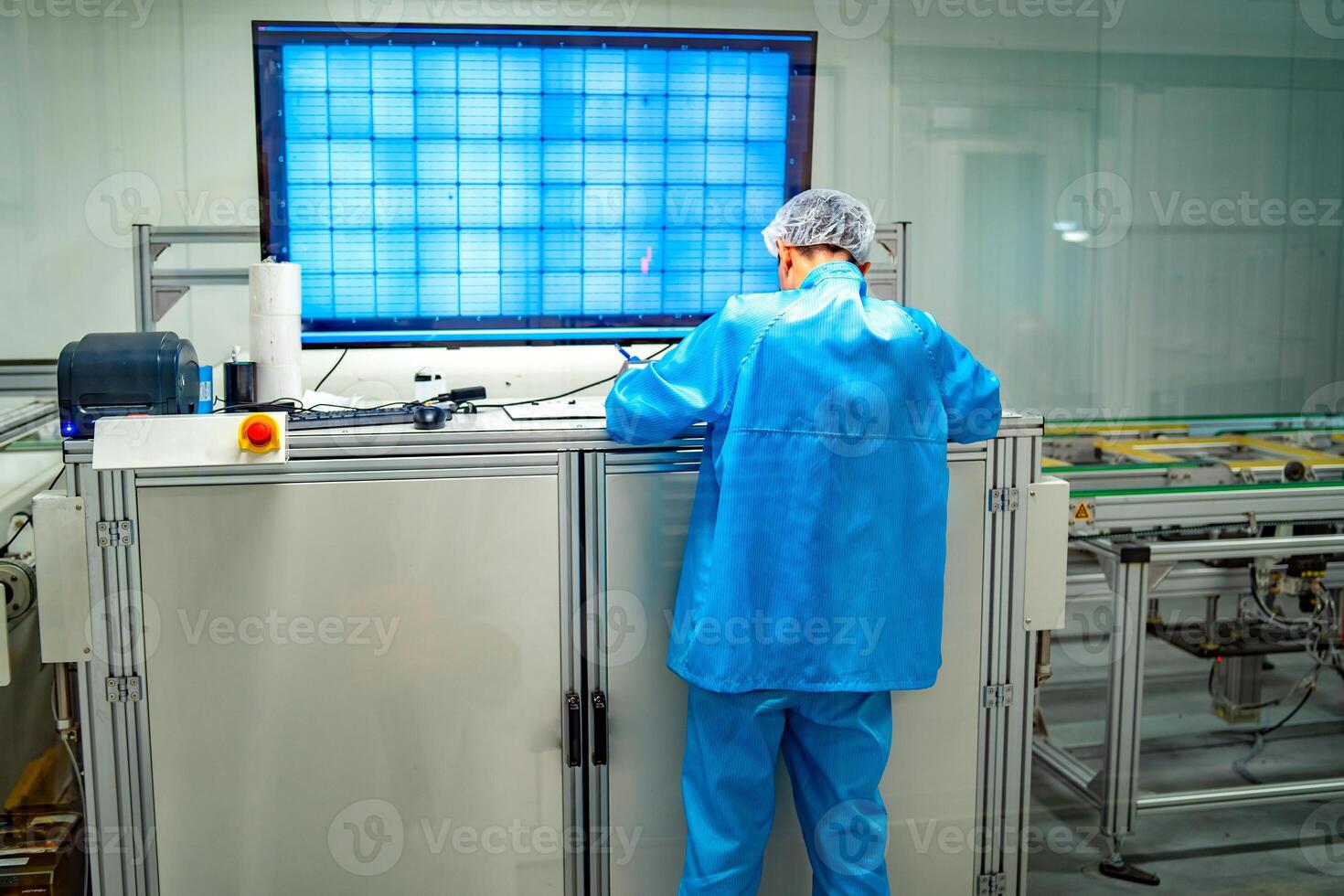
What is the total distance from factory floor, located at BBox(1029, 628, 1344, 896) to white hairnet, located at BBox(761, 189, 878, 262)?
152 cm

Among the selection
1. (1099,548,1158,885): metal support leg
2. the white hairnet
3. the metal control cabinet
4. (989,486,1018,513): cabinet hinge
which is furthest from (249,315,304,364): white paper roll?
(1099,548,1158,885): metal support leg

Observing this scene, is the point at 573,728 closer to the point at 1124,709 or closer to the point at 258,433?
the point at 258,433

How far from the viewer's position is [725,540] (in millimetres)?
1554

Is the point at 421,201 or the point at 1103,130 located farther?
the point at 1103,130

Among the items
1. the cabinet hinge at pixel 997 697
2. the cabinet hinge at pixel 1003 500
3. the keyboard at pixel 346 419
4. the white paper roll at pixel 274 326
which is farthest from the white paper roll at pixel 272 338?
the cabinet hinge at pixel 997 697

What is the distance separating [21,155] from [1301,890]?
3889mm

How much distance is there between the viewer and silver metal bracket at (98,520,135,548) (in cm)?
158

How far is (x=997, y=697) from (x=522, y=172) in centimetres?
139

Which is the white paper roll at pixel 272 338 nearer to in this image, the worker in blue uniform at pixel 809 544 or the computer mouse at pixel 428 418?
the computer mouse at pixel 428 418

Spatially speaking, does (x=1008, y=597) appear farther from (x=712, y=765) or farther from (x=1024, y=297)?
(x=1024, y=297)

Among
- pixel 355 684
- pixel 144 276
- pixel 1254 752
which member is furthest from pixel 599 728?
pixel 1254 752

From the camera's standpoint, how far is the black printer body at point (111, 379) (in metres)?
1.55

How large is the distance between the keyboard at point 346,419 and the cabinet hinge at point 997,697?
46.3 inches

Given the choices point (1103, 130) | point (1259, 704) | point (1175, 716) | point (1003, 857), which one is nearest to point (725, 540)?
point (1003, 857)
